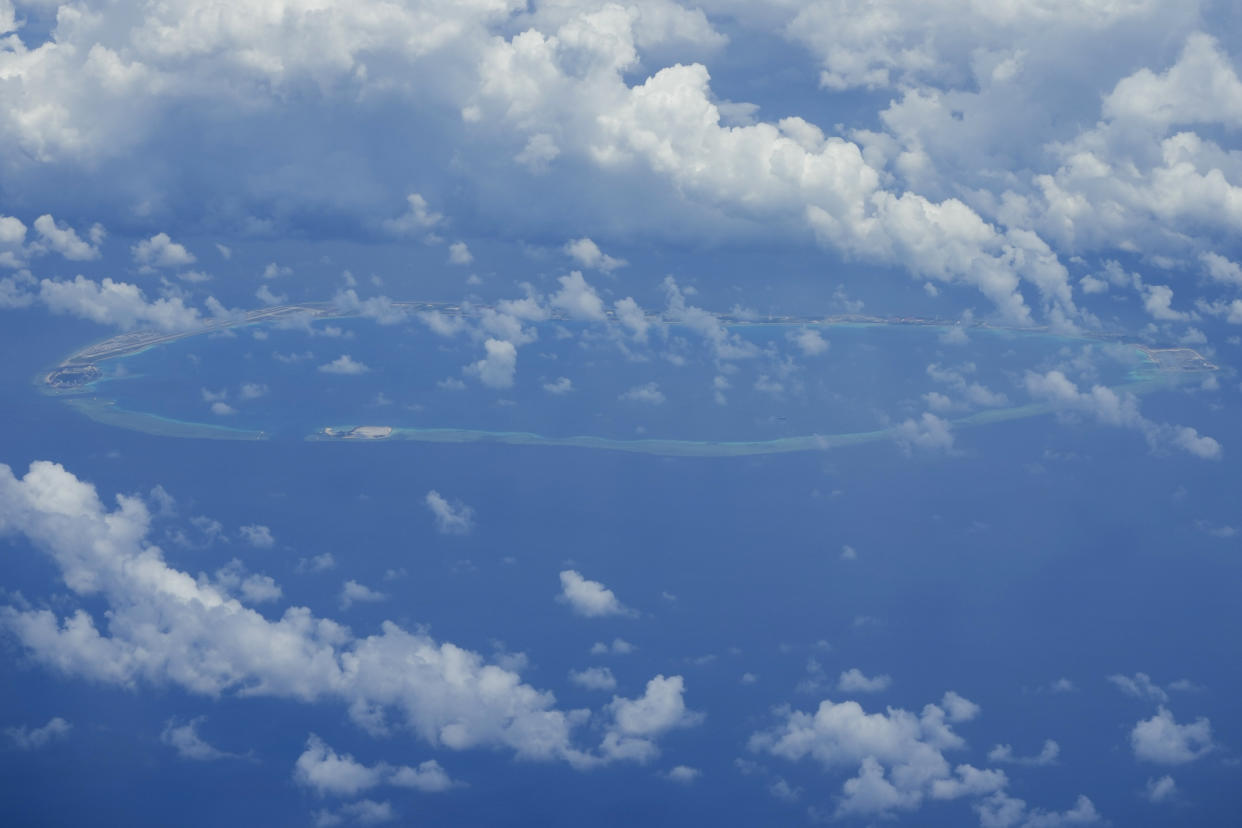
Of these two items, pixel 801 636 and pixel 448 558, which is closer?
pixel 801 636

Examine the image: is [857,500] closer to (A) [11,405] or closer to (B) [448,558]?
(B) [448,558]

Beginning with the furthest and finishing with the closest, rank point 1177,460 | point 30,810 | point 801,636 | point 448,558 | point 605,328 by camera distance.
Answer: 1. point 605,328
2. point 1177,460
3. point 448,558
4. point 801,636
5. point 30,810

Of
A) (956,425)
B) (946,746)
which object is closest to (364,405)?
(956,425)

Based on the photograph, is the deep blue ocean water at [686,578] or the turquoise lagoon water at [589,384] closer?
the deep blue ocean water at [686,578]

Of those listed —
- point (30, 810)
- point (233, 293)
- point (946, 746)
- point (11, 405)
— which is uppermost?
point (233, 293)

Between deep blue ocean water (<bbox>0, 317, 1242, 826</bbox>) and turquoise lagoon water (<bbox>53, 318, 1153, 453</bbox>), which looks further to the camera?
turquoise lagoon water (<bbox>53, 318, 1153, 453</bbox>)

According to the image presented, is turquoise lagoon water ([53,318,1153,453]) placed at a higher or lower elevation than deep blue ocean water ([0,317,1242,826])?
higher

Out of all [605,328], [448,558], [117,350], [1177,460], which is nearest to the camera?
[448,558]

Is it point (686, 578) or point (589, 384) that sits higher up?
point (589, 384)

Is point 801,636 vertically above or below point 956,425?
below

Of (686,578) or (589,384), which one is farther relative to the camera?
(589,384)

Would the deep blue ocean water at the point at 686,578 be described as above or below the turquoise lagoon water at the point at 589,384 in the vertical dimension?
below
